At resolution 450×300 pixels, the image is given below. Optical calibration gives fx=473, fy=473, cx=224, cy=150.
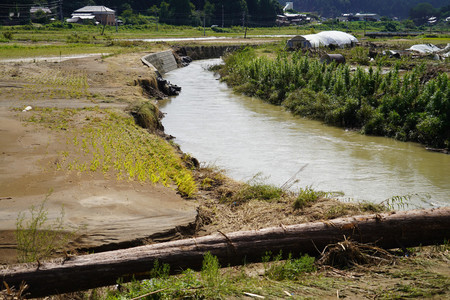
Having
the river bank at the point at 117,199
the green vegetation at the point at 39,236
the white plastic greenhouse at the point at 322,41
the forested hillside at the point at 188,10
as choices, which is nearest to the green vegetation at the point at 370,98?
the river bank at the point at 117,199

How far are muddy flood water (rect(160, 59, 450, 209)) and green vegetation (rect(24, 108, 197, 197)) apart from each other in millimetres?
1925

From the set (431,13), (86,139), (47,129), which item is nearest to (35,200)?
(86,139)

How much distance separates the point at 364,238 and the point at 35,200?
507 centimetres

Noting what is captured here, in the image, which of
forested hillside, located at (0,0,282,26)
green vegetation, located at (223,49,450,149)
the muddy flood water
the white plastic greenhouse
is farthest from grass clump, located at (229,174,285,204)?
forested hillside, located at (0,0,282,26)

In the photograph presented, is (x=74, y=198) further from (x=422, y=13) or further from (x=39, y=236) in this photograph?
(x=422, y=13)

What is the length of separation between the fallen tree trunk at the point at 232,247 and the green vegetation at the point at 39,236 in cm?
66

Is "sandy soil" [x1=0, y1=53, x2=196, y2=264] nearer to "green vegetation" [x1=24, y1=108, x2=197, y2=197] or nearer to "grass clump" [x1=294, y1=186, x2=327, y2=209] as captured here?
"green vegetation" [x1=24, y1=108, x2=197, y2=197]

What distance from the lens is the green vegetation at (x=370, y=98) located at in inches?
583

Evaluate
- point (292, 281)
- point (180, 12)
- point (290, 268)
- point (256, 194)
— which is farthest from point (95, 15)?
point (292, 281)

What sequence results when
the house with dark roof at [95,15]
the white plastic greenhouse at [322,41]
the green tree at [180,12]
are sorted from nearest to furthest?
the white plastic greenhouse at [322,41], the house with dark roof at [95,15], the green tree at [180,12]

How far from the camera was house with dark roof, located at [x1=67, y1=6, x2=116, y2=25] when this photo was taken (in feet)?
254

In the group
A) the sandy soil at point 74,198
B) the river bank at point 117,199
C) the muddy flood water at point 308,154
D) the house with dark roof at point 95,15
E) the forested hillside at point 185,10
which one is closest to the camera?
the sandy soil at point 74,198

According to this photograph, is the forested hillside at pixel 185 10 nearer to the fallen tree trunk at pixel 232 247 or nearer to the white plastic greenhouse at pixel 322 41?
the white plastic greenhouse at pixel 322 41

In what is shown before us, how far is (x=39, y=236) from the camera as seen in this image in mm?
6227
